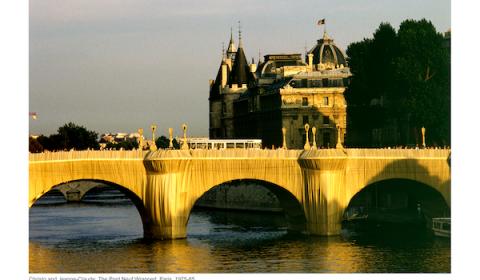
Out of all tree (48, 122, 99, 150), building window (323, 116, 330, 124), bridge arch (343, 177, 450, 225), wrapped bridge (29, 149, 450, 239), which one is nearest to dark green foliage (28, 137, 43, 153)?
tree (48, 122, 99, 150)

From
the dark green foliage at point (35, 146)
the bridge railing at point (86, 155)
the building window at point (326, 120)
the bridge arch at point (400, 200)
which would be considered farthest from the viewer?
the building window at point (326, 120)

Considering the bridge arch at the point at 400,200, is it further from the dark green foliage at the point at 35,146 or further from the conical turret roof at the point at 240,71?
the conical turret roof at the point at 240,71

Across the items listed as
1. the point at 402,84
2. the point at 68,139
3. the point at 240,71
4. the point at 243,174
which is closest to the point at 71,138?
the point at 68,139

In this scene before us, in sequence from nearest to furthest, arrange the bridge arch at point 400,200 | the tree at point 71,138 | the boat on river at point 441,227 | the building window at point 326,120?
the boat on river at point 441,227 < the bridge arch at point 400,200 < the building window at point 326,120 < the tree at point 71,138

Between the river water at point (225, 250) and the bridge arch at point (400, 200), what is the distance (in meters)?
4.13

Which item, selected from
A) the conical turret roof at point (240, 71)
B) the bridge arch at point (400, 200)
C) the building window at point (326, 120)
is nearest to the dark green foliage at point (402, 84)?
the bridge arch at point (400, 200)

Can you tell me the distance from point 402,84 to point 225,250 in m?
33.1

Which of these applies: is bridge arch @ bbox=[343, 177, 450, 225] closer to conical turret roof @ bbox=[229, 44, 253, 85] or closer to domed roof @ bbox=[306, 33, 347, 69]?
domed roof @ bbox=[306, 33, 347, 69]

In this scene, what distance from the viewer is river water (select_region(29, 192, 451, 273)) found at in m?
72.9

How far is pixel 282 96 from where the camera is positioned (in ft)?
438

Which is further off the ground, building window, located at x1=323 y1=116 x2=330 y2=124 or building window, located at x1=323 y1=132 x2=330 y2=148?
building window, located at x1=323 y1=116 x2=330 y2=124

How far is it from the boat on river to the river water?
749 mm

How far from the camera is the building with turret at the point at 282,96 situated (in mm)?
133125
